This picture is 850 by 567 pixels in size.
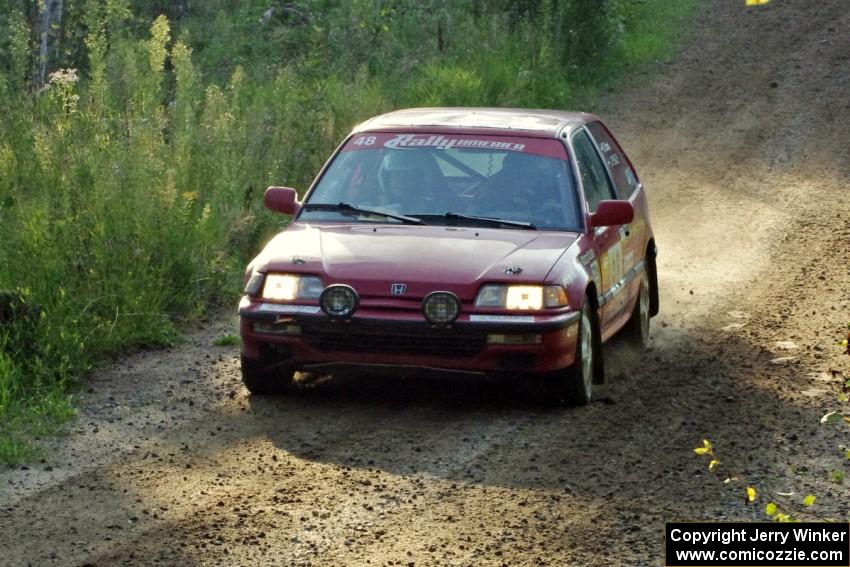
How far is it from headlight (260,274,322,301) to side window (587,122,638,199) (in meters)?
2.81

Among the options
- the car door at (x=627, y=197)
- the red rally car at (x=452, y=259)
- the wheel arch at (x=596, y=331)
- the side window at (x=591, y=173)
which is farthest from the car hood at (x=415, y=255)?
the car door at (x=627, y=197)

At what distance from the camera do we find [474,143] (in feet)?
30.6

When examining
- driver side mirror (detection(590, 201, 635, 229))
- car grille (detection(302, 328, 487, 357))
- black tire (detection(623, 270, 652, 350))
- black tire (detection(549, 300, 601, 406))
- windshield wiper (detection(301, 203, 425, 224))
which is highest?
windshield wiper (detection(301, 203, 425, 224))

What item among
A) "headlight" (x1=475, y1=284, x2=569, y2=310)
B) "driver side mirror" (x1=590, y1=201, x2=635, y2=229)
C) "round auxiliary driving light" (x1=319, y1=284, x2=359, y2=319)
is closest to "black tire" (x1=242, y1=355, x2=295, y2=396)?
"round auxiliary driving light" (x1=319, y1=284, x2=359, y2=319)

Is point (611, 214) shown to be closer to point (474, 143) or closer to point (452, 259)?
point (474, 143)

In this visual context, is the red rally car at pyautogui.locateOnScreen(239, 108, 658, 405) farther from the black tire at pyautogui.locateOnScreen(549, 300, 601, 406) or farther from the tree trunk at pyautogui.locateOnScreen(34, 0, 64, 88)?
the tree trunk at pyautogui.locateOnScreen(34, 0, 64, 88)

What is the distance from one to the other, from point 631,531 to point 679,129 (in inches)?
576

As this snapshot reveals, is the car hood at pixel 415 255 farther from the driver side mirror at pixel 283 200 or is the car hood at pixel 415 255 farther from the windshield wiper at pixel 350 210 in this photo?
the driver side mirror at pixel 283 200

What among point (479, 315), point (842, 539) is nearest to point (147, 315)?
point (479, 315)

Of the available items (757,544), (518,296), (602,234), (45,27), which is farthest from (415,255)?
(45,27)

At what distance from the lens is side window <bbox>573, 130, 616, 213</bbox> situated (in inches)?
371

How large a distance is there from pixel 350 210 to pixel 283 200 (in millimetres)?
489

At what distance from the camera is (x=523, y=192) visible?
9.12m

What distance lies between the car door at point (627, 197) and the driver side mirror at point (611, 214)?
2.82 feet
